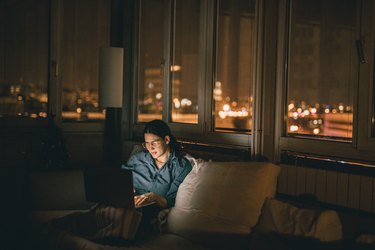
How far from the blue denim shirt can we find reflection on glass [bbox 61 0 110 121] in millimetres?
1642

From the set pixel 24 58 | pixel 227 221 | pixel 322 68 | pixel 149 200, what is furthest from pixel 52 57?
pixel 227 221

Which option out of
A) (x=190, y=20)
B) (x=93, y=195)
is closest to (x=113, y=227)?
(x=93, y=195)

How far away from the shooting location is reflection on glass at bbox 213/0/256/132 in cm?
362

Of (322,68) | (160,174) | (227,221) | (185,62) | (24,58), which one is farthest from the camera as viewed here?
(24,58)

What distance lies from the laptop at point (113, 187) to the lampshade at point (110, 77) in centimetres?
166

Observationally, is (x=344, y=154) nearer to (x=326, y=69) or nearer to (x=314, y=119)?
(x=314, y=119)

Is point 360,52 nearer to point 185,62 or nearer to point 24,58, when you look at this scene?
point 185,62

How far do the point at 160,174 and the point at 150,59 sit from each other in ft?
6.11

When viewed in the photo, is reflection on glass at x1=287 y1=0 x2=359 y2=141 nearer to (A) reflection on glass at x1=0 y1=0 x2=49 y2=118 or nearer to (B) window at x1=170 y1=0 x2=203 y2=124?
(B) window at x1=170 y1=0 x2=203 y2=124

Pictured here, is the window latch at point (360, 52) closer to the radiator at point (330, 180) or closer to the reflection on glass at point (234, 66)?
the radiator at point (330, 180)

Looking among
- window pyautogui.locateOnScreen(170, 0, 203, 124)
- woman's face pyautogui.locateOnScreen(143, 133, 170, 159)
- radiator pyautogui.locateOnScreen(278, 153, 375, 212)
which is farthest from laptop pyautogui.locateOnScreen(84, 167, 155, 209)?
window pyautogui.locateOnScreen(170, 0, 203, 124)

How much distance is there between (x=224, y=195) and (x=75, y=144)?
254 cm

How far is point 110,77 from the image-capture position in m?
4.10

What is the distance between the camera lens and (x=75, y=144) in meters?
4.62
